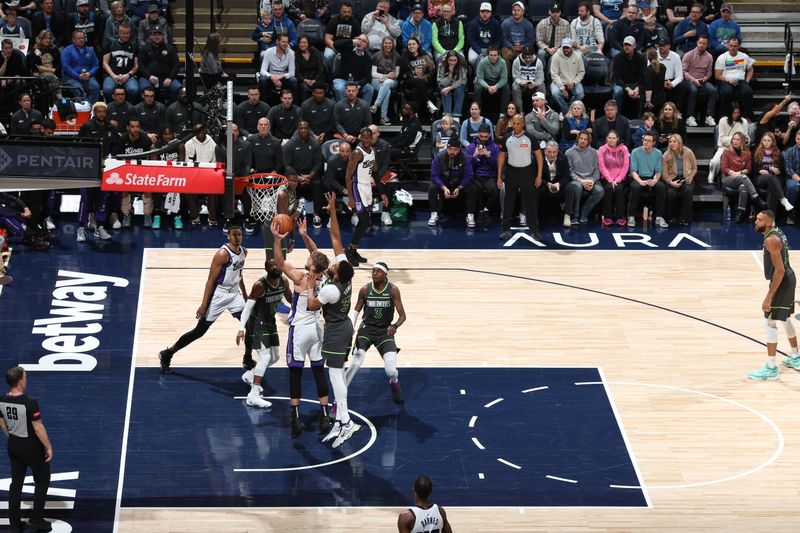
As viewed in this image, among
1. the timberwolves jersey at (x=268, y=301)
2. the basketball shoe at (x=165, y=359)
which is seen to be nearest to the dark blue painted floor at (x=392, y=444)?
the basketball shoe at (x=165, y=359)

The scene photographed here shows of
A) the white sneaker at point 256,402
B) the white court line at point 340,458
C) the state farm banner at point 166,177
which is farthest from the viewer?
the state farm banner at point 166,177

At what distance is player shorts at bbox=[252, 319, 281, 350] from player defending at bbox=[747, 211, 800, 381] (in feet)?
18.2

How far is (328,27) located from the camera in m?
24.3

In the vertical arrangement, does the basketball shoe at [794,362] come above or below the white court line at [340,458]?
above

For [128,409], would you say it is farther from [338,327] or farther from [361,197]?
[361,197]

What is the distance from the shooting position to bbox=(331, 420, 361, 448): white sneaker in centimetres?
1435

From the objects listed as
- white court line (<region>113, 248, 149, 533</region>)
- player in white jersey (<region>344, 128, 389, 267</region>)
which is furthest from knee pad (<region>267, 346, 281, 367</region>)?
player in white jersey (<region>344, 128, 389, 267</region>)

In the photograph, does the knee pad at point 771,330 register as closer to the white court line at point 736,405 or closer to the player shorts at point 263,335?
the white court line at point 736,405

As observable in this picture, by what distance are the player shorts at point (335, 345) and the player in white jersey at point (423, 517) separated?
138 inches

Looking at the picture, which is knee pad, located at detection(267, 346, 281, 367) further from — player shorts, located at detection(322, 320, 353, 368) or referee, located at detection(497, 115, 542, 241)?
referee, located at detection(497, 115, 542, 241)

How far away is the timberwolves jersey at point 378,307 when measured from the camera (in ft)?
49.3

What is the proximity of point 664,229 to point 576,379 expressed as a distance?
671cm

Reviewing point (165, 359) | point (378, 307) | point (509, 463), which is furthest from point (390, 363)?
point (165, 359)

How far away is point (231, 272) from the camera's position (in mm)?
15703
